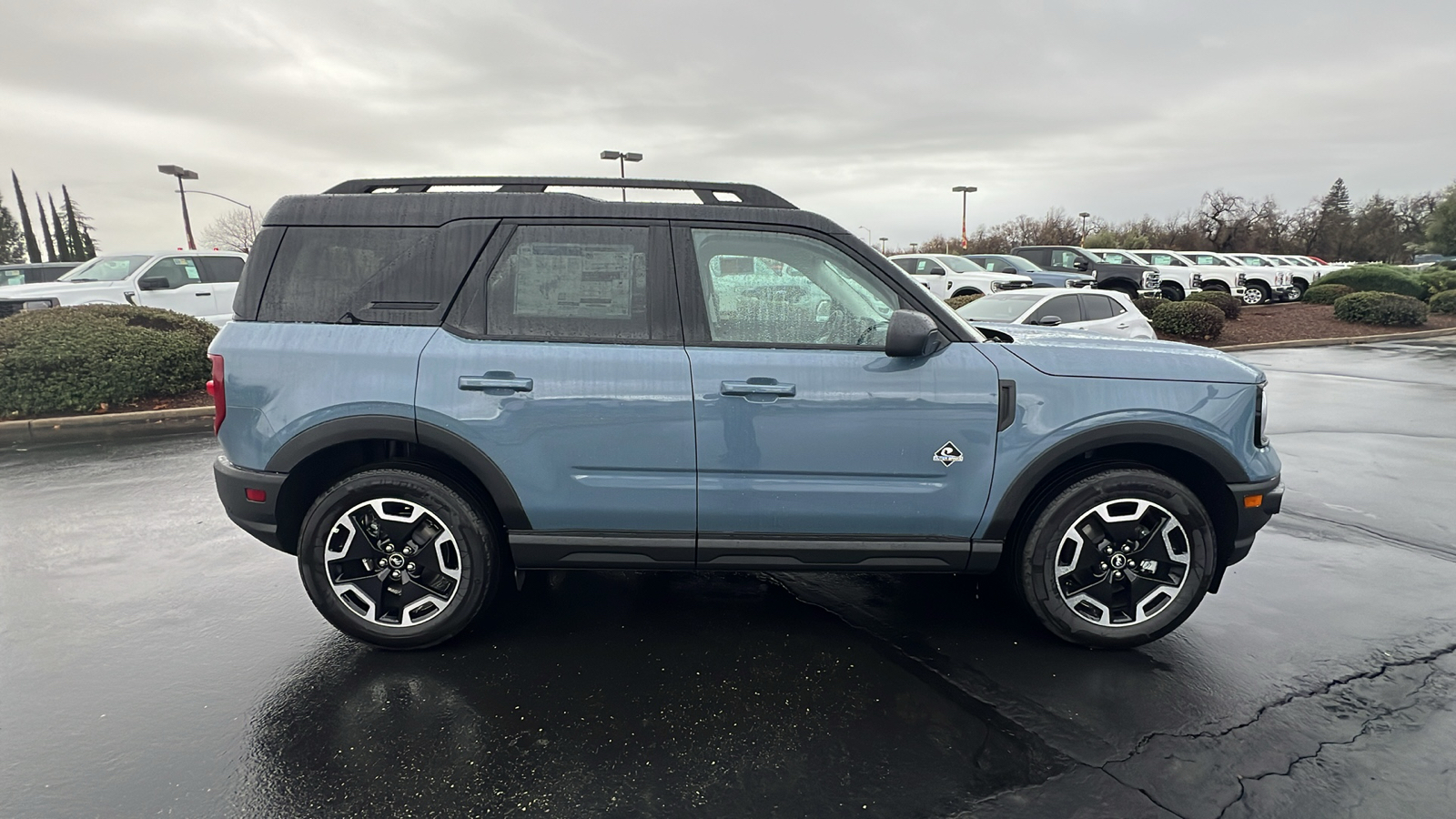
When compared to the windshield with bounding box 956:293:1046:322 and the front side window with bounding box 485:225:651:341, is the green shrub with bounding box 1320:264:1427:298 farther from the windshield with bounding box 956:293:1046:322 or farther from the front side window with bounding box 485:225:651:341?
the front side window with bounding box 485:225:651:341

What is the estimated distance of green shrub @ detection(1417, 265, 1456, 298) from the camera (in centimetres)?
2481

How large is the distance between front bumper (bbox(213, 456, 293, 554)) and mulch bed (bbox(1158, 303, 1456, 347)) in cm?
1766

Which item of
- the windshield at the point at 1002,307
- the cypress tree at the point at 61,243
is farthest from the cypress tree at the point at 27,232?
the windshield at the point at 1002,307

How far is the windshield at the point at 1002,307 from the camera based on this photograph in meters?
10.8

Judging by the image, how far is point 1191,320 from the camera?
16.2m

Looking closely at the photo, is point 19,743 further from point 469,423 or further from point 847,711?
point 847,711

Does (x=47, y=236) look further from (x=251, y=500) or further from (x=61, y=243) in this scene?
(x=251, y=500)

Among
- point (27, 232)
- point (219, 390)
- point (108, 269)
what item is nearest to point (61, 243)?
point (27, 232)

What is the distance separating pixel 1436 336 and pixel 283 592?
25588 mm

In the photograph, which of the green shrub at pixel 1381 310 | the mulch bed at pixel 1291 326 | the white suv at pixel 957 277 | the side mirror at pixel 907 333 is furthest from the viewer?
the green shrub at pixel 1381 310

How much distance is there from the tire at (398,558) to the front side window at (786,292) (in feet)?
4.53

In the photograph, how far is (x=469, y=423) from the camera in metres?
3.10

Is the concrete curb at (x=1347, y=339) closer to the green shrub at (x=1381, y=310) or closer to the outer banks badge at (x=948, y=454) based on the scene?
the green shrub at (x=1381, y=310)

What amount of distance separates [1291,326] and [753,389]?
Answer: 21.5m
